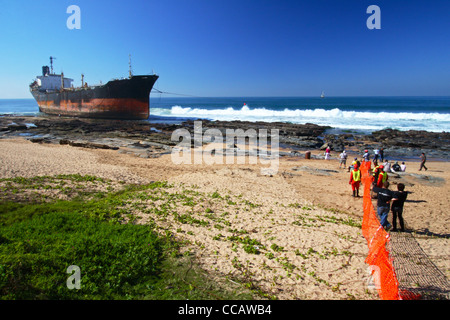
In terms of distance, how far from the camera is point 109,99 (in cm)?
4578

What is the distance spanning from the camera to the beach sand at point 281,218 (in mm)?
5363

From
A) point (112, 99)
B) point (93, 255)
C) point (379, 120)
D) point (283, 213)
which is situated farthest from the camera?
point (379, 120)

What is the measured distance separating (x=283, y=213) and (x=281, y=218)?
0.50 meters

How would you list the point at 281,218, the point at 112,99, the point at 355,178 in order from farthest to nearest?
the point at 112,99, the point at 355,178, the point at 281,218

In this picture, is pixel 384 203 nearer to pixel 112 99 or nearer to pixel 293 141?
pixel 293 141

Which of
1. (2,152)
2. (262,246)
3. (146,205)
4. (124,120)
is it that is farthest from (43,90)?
(262,246)

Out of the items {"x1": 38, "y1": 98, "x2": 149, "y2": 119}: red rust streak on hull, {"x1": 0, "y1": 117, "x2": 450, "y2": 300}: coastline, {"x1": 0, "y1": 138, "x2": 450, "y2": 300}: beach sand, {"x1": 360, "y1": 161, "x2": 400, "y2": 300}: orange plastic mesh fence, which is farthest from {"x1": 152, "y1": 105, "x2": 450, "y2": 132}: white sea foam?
{"x1": 360, "y1": 161, "x2": 400, "y2": 300}: orange plastic mesh fence

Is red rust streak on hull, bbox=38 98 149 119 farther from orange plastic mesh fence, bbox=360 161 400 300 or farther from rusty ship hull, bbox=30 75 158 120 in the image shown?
orange plastic mesh fence, bbox=360 161 400 300

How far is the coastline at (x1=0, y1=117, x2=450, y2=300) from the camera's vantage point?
214 inches

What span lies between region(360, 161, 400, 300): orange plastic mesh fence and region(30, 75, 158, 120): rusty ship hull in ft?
140

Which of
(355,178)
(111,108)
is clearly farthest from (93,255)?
(111,108)

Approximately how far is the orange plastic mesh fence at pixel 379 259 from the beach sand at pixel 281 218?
0.20 metres

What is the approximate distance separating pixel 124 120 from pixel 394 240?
158 ft

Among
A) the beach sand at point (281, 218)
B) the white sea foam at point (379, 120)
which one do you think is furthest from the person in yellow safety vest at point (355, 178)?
the white sea foam at point (379, 120)
